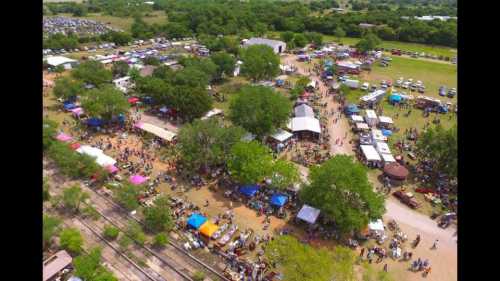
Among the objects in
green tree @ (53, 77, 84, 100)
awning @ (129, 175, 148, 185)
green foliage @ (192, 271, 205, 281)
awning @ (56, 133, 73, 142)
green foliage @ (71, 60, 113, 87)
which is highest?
green foliage @ (71, 60, 113, 87)

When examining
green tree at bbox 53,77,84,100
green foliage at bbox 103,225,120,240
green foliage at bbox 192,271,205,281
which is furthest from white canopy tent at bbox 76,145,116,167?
green tree at bbox 53,77,84,100

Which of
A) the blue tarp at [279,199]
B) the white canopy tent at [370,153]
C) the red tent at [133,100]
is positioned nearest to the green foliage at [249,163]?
the blue tarp at [279,199]

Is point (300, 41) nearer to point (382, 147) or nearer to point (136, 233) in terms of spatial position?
point (382, 147)

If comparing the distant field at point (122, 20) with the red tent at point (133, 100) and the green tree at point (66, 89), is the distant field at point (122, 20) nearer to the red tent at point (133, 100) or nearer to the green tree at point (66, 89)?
the green tree at point (66, 89)

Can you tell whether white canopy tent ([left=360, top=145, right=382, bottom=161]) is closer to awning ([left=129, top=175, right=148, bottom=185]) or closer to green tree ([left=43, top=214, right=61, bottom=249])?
awning ([left=129, top=175, right=148, bottom=185])

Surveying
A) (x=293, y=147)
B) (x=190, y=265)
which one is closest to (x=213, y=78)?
(x=293, y=147)
